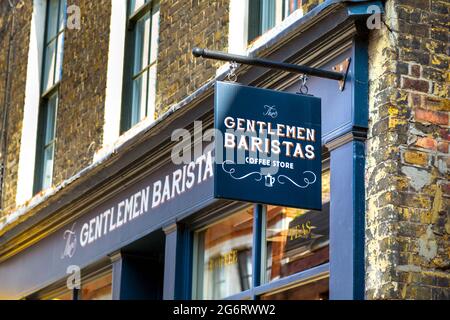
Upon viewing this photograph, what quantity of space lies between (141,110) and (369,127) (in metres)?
4.43

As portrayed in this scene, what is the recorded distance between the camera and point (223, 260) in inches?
408

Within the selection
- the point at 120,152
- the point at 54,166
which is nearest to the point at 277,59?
the point at 120,152

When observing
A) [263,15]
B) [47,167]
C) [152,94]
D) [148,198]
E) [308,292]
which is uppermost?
[263,15]

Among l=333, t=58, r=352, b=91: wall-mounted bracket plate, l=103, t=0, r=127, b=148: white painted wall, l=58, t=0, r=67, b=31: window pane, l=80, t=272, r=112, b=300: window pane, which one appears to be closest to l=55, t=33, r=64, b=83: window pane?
l=58, t=0, r=67, b=31: window pane

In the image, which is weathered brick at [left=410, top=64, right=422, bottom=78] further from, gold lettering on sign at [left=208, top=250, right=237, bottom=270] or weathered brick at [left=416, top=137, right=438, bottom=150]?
gold lettering on sign at [left=208, top=250, right=237, bottom=270]

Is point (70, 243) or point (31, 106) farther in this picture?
point (31, 106)

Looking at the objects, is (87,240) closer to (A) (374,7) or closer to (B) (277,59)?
(B) (277,59)

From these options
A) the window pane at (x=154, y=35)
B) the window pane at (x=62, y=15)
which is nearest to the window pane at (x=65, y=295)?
the window pane at (x=154, y=35)

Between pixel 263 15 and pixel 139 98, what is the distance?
2426 mm

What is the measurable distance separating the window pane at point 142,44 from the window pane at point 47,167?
A: 213cm

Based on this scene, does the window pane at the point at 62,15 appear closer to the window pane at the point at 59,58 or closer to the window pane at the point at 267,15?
the window pane at the point at 59,58

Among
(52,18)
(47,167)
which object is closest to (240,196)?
(47,167)

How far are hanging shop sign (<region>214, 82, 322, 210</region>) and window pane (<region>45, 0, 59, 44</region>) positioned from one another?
704 centimetres

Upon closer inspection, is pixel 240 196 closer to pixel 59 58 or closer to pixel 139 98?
pixel 139 98
